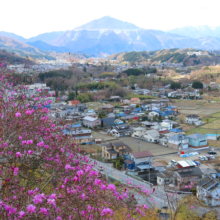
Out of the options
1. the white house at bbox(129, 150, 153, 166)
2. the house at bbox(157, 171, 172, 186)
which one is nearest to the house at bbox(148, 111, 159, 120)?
the white house at bbox(129, 150, 153, 166)

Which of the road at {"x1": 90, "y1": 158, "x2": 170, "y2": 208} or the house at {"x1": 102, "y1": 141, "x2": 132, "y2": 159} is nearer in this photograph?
the road at {"x1": 90, "y1": 158, "x2": 170, "y2": 208}

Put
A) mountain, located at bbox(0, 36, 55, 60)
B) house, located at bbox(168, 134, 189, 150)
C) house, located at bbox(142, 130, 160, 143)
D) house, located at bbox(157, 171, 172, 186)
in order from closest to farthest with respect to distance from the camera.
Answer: house, located at bbox(157, 171, 172, 186) → house, located at bbox(168, 134, 189, 150) → house, located at bbox(142, 130, 160, 143) → mountain, located at bbox(0, 36, 55, 60)

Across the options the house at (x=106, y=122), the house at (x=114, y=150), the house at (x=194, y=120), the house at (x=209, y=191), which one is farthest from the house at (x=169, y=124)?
the house at (x=209, y=191)

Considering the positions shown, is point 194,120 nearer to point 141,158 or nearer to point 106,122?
point 106,122

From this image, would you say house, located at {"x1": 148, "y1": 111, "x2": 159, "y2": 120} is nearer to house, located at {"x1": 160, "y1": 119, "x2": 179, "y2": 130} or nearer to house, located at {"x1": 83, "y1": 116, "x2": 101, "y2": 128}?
house, located at {"x1": 160, "y1": 119, "x2": 179, "y2": 130}

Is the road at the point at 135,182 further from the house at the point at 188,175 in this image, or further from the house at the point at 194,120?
the house at the point at 194,120

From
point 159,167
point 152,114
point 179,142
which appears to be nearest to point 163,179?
point 159,167
